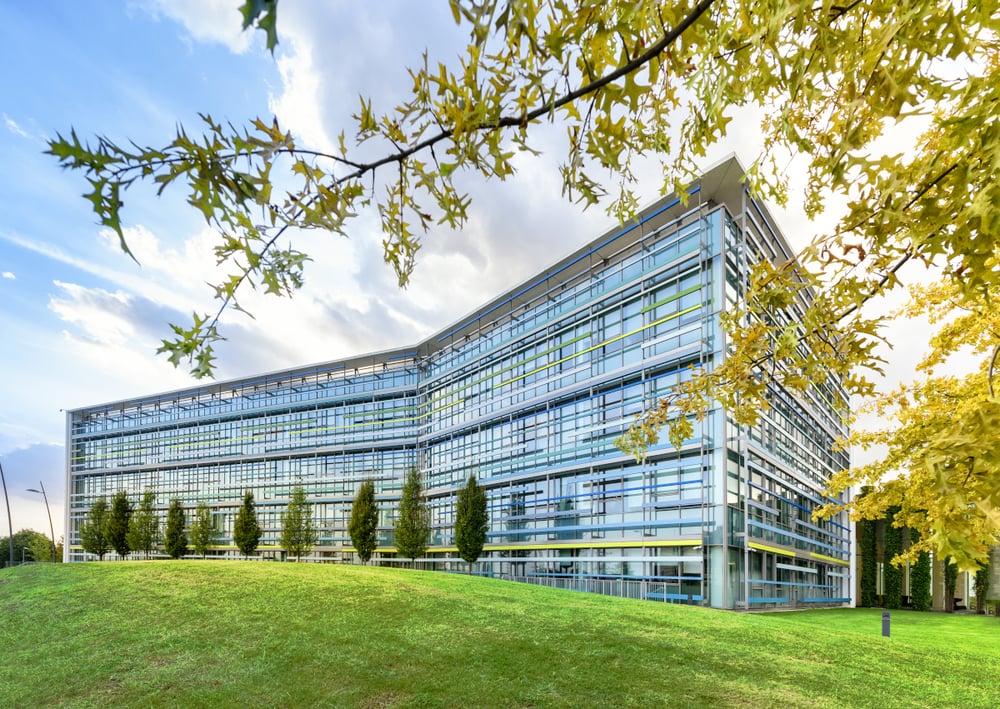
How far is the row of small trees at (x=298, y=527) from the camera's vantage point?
108 feet

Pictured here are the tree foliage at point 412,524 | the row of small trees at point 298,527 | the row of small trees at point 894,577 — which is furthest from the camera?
the row of small trees at point 894,577

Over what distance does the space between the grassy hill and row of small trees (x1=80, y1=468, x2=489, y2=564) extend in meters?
19.7

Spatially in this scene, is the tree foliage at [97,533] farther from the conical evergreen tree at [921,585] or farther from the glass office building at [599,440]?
the conical evergreen tree at [921,585]

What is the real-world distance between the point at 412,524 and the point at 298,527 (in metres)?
10.7

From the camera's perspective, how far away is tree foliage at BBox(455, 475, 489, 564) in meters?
32.2

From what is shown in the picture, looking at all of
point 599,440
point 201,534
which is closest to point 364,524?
point 201,534

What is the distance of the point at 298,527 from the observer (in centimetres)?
4238

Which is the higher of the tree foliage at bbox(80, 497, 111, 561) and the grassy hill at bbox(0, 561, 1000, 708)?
the grassy hill at bbox(0, 561, 1000, 708)

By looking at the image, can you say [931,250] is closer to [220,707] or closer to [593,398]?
[220,707]

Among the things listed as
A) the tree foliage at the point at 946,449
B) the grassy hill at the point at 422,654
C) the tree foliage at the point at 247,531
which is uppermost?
→ the tree foliage at the point at 946,449

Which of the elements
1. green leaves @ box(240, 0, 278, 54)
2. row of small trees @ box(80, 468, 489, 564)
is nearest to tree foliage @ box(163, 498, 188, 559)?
row of small trees @ box(80, 468, 489, 564)

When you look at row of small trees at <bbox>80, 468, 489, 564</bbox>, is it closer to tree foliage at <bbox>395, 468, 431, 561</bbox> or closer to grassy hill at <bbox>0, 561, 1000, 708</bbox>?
tree foliage at <bbox>395, 468, 431, 561</bbox>

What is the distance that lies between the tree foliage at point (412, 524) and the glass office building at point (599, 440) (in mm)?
2660

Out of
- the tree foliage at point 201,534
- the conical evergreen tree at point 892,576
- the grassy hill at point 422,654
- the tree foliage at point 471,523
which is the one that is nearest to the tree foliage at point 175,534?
the tree foliage at point 201,534
